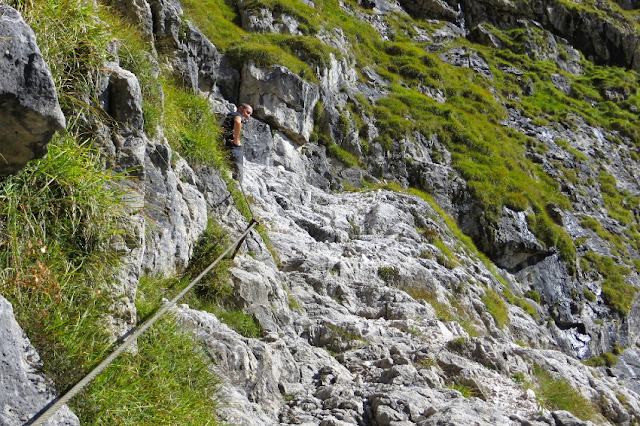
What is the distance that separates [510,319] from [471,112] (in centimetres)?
1595

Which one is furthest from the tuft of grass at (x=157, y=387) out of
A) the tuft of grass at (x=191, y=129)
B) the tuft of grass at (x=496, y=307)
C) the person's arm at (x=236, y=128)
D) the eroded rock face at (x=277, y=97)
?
the eroded rock face at (x=277, y=97)

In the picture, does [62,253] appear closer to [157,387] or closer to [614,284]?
[157,387]

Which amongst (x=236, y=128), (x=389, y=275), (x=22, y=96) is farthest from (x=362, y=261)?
(x=22, y=96)

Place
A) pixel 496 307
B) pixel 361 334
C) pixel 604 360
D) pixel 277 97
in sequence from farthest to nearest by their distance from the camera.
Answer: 1. pixel 604 360
2. pixel 277 97
3. pixel 496 307
4. pixel 361 334

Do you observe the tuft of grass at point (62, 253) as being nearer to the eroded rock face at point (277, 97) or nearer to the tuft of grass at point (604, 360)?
the eroded rock face at point (277, 97)

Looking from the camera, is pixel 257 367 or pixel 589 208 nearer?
pixel 257 367

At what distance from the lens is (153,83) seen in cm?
859

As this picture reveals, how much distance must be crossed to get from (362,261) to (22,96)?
980 cm

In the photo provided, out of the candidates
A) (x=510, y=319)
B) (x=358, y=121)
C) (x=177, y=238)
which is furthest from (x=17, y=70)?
(x=358, y=121)

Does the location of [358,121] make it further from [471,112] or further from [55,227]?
[55,227]

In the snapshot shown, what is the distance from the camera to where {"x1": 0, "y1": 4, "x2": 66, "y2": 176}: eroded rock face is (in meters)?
3.79

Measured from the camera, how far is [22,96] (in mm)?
3807

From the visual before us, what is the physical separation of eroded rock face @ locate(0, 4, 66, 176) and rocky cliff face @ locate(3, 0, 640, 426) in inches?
64.3

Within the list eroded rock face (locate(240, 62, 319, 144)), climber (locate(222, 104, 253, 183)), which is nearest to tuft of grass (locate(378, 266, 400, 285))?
climber (locate(222, 104, 253, 183))
